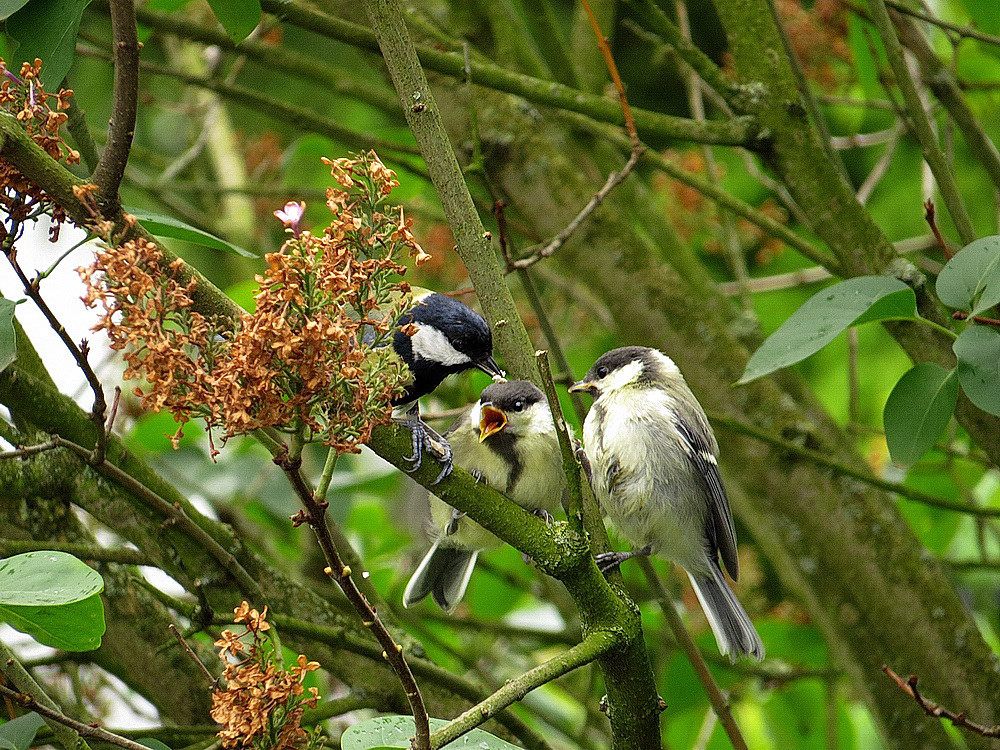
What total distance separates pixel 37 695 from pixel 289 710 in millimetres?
533

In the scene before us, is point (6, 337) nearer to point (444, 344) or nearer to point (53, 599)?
point (53, 599)

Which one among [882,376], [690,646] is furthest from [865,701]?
[882,376]

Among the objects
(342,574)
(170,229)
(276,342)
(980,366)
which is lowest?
(342,574)

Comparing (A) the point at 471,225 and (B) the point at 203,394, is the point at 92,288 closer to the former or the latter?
(B) the point at 203,394

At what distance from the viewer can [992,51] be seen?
11.8 feet

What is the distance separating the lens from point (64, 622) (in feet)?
4.74

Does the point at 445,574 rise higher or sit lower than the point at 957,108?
lower

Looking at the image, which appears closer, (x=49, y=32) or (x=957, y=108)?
(x=49, y=32)

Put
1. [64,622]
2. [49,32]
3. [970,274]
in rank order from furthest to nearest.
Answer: [970,274] → [49,32] → [64,622]

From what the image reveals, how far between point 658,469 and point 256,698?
5.86 feet

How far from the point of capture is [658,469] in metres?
2.95

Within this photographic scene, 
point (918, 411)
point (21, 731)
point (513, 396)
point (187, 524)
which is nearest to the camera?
point (21, 731)

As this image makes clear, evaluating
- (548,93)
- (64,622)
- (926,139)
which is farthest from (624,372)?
(64,622)

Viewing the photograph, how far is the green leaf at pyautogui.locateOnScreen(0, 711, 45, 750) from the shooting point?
1.53 metres
